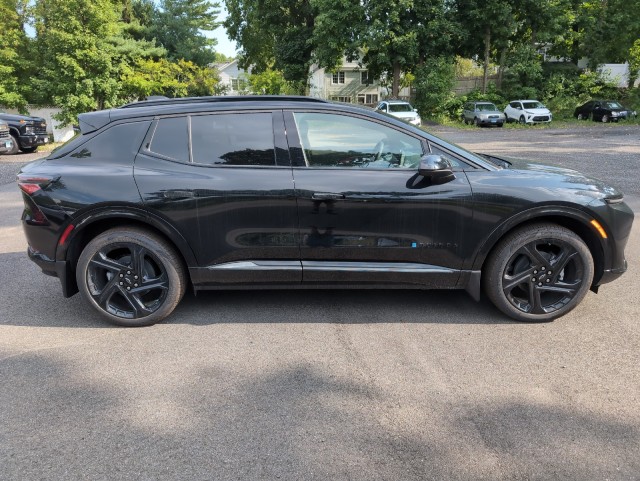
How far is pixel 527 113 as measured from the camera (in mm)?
29875

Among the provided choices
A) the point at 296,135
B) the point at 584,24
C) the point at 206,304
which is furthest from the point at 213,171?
the point at 584,24

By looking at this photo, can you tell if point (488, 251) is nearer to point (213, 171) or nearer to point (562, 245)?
point (562, 245)

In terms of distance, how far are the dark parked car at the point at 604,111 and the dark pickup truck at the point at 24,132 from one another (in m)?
30.8

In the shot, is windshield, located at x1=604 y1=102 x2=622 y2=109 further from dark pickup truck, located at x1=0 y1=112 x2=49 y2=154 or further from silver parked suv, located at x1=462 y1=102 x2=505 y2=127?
dark pickup truck, located at x1=0 y1=112 x2=49 y2=154

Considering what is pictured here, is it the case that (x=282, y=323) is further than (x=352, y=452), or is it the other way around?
(x=282, y=323)

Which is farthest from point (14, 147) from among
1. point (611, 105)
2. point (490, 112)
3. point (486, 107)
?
point (611, 105)

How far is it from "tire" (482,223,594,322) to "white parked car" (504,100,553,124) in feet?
95.5

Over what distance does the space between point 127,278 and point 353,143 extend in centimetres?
205

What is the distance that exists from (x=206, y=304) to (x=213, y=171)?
4.12 ft

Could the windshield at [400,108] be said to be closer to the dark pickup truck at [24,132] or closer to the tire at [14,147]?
the dark pickup truck at [24,132]

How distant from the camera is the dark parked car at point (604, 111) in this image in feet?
97.8

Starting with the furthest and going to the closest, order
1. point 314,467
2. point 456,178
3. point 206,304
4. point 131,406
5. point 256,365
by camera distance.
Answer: point 206,304
point 456,178
point 256,365
point 131,406
point 314,467

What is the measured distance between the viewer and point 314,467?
2340 mm

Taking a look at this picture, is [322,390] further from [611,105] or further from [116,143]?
[611,105]
